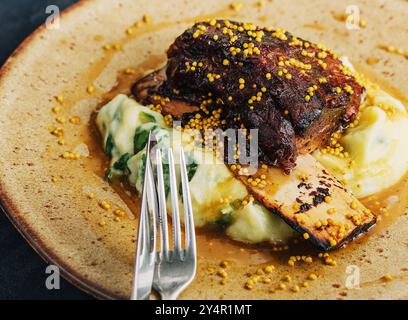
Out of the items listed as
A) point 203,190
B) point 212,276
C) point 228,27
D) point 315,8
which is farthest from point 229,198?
point 315,8

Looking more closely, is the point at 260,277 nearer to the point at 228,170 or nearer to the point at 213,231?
the point at 213,231

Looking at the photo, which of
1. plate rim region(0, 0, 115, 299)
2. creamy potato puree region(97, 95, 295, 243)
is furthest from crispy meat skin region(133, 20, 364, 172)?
plate rim region(0, 0, 115, 299)

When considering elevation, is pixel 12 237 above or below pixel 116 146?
below

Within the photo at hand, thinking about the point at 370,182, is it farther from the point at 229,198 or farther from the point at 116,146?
the point at 116,146

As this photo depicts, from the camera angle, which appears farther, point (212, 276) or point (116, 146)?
point (116, 146)

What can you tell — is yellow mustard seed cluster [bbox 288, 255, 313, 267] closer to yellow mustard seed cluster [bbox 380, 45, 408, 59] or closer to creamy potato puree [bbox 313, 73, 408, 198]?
creamy potato puree [bbox 313, 73, 408, 198]

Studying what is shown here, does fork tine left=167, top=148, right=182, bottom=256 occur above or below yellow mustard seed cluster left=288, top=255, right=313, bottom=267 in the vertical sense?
above
